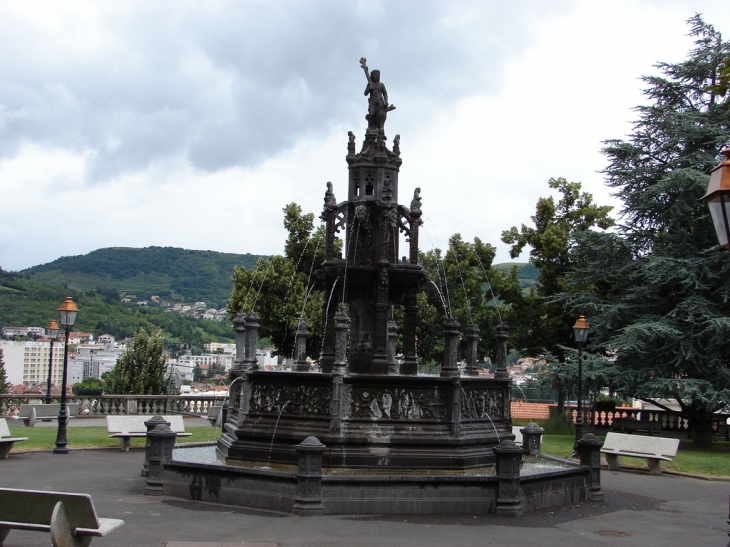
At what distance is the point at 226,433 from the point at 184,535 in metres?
5.87

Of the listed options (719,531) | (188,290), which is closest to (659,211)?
(719,531)

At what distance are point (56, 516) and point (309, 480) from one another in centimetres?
429

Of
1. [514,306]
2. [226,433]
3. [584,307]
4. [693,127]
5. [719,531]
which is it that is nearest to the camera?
[719,531]

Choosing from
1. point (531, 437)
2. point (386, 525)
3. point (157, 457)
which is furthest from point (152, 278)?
point (386, 525)

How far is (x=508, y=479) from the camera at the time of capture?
473 inches

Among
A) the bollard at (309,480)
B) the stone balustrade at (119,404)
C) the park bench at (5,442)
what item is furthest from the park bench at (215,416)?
the bollard at (309,480)

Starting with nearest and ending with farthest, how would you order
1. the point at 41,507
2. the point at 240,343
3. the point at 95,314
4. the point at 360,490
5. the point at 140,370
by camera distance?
the point at 41,507 → the point at 360,490 → the point at 240,343 → the point at 140,370 → the point at 95,314

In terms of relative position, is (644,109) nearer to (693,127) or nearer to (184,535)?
(693,127)

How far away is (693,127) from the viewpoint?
28.8 meters

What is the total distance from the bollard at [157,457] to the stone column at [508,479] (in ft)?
17.8

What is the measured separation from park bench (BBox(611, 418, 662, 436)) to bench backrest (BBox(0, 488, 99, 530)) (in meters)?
25.9

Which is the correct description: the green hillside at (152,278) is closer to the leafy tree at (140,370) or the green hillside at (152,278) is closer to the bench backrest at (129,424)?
the leafy tree at (140,370)

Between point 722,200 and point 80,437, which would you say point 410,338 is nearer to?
point 722,200

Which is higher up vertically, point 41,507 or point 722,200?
point 722,200
